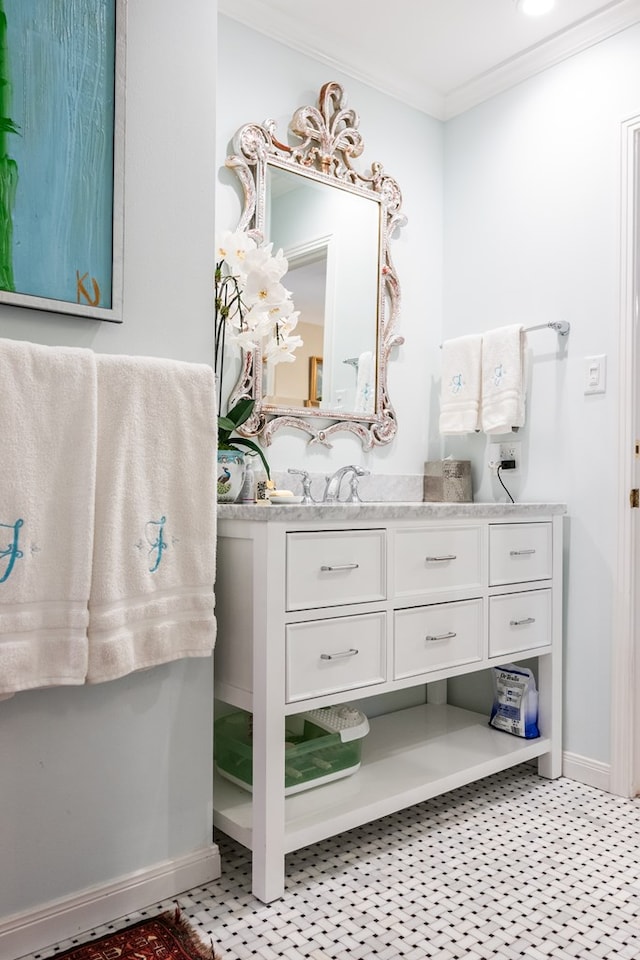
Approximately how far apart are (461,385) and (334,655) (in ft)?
4.15

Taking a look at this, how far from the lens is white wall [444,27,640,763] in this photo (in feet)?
7.23

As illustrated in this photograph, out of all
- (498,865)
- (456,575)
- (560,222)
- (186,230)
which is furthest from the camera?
(560,222)

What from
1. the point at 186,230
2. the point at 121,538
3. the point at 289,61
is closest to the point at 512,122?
the point at 289,61

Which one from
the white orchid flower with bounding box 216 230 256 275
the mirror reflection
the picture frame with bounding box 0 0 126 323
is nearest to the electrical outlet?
the mirror reflection

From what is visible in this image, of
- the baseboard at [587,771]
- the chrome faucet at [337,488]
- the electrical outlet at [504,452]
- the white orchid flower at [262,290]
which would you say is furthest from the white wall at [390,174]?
the baseboard at [587,771]

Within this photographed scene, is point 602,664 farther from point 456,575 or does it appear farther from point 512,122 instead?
point 512,122

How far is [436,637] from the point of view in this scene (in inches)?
74.4

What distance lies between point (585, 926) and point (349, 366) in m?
1.71

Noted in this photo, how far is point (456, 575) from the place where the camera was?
1.97 m

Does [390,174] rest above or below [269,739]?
above

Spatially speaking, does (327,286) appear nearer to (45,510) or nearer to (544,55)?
(544,55)

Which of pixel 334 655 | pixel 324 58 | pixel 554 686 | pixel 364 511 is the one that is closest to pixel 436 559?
pixel 364 511

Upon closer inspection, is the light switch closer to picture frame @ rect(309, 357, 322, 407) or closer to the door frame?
the door frame

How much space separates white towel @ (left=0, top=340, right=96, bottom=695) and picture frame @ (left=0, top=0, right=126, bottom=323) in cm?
17
